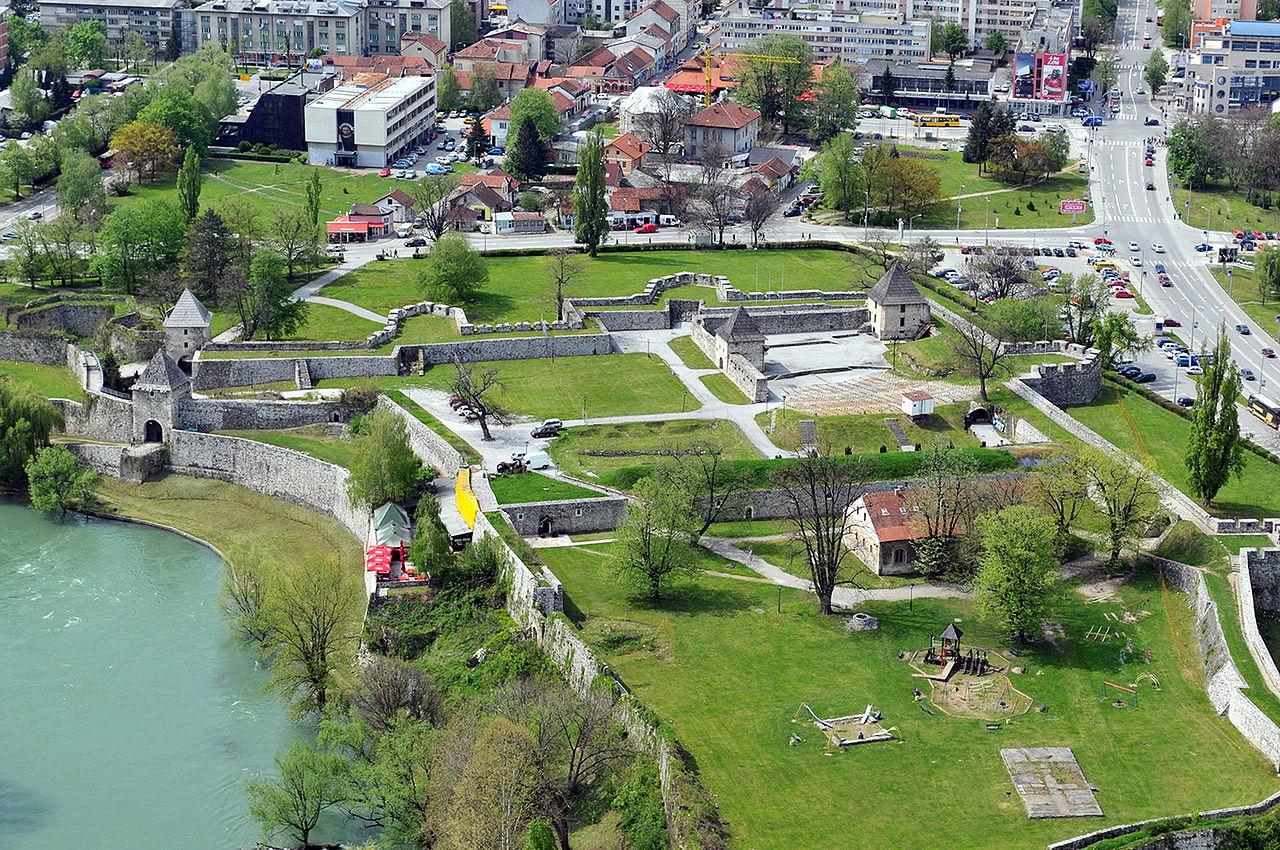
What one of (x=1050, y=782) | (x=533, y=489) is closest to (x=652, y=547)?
(x=533, y=489)

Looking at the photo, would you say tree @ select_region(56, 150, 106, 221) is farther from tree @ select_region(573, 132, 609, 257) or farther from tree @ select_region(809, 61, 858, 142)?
tree @ select_region(809, 61, 858, 142)

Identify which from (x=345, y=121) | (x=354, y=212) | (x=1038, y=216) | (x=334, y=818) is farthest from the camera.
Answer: (x=345, y=121)

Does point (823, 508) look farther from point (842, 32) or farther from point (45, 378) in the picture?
point (842, 32)

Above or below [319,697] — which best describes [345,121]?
above

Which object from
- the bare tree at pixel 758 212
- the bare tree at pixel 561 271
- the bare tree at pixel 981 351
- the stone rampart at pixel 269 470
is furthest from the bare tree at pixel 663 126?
the stone rampart at pixel 269 470

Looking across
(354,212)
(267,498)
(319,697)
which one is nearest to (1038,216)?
(354,212)

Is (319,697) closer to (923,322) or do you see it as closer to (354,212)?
(923,322)
